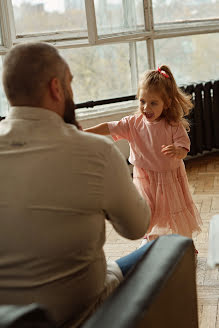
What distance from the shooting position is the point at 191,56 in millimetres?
5230

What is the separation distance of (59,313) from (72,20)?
341cm

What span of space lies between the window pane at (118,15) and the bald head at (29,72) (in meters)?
3.11

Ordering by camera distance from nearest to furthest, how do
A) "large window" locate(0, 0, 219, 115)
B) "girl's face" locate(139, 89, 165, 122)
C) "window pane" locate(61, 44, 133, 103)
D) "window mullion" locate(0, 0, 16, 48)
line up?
1. "girl's face" locate(139, 89, 165, 122)
2. "window mullion" locate(0, 0, 16, 48)
3. "large window" locate(0, 0, 219, 115)
4. "window pane" locate(61, 44, 133, 103)

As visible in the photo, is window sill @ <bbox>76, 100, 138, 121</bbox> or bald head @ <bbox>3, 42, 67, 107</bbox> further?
window sill @ <bbox>76, 100, 138, 121</bbox>

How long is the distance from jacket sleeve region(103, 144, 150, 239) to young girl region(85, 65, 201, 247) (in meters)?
1.24

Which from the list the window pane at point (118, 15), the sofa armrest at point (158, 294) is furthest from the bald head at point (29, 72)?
the window pane at point (118, 15)

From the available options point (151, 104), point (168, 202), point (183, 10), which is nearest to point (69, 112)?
A: point (151, 104)

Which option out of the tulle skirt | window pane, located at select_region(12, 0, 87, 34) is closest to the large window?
window pane, located at select_region(12, 0, 87, 34)

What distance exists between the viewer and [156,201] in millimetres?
2691

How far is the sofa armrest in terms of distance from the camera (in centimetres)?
107

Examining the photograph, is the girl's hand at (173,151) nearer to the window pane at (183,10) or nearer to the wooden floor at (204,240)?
the wooden floor at (204,240)

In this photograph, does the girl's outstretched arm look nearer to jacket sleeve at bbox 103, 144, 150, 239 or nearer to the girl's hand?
the girl's hand

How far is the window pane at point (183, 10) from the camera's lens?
490 centimetres

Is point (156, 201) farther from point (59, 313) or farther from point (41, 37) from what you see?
point (41, 37)
